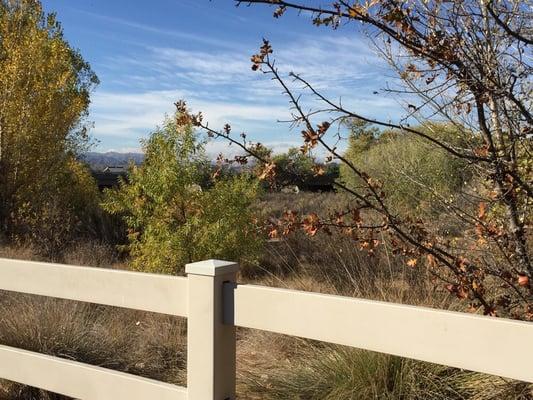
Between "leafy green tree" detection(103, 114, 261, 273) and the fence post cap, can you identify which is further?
"leafy green tree" detection(103, 114, 261, 273)

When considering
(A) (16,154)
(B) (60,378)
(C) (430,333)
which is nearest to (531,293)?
(C) (430,333)

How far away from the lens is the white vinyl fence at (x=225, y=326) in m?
2.14

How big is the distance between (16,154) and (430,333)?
48.3ft

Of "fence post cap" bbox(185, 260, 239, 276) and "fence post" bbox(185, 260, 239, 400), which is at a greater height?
"fence post cap" bbox(185, 260, 239, 276)

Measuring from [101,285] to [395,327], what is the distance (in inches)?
64.2

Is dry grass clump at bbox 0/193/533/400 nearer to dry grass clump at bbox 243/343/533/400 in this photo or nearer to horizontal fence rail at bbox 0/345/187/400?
dry grass clump at bbox 243/343/533/400

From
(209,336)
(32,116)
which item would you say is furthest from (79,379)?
(32,116)

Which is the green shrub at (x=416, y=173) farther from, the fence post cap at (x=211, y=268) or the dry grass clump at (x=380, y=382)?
the fence post cap at (x=211, y=268)

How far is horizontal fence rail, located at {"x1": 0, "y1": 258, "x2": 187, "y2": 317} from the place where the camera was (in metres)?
2.96

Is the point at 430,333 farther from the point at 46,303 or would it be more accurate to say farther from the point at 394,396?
the point at 46,303

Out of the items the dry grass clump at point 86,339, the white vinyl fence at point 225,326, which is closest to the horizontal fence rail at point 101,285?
the white vinyl fence at point 225,326

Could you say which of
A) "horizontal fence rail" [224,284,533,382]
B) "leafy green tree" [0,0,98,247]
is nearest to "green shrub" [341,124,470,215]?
"horizontal fence rail" [224,284,533,382]

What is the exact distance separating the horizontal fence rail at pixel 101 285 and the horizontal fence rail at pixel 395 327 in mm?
319

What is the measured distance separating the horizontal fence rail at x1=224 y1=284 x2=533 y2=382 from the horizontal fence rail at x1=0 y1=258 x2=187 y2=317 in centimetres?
32
